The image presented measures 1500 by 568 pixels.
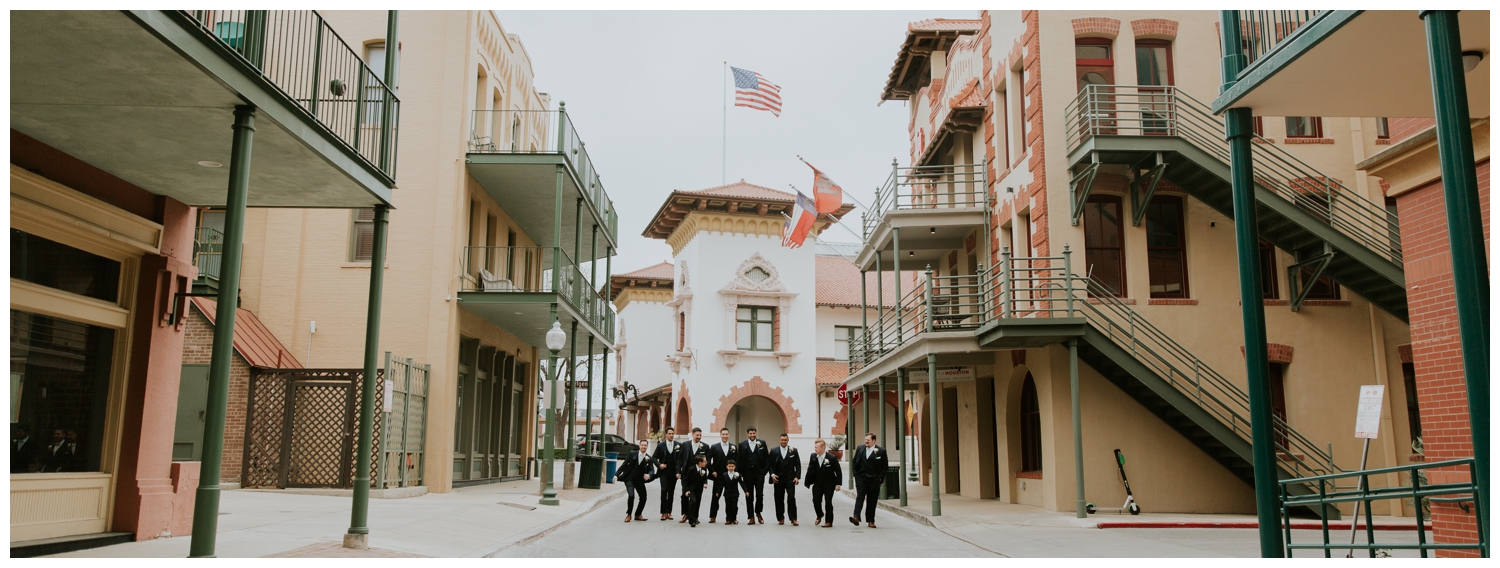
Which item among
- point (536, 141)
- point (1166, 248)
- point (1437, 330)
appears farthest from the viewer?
point (536, 141)

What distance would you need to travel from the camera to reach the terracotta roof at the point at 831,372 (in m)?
43.7

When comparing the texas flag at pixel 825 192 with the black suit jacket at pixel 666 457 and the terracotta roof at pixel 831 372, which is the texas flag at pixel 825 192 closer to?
the black suit jacket at pixel 666 457

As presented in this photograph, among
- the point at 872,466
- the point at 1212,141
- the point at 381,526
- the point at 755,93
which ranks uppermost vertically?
the point at 755,93

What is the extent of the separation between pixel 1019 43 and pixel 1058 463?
7.89 m

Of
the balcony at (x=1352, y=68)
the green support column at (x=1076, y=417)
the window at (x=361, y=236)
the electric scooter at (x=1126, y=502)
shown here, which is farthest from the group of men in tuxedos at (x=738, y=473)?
the balcony at (x=1352, y=68)

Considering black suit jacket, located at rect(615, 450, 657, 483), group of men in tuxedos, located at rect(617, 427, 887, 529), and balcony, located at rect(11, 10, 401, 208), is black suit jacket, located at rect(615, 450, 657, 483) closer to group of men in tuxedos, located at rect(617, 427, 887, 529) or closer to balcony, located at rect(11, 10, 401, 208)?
group of men in tuxedos, located at rect(617, 427, 887, 529)

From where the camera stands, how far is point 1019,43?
20.3m

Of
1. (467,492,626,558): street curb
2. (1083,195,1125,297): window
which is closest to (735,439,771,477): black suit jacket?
(467,492,626,558): street curb

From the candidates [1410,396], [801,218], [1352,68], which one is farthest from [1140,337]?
[801,218]

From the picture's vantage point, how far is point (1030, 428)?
20.9m

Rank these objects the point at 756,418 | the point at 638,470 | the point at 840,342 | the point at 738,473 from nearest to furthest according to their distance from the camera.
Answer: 1. the point at 638,470
2. the point at 738,473
3. the point at 756,418
4. the point at 840,342

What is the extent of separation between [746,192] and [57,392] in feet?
119

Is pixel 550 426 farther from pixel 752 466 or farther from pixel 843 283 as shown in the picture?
pixel 843 283

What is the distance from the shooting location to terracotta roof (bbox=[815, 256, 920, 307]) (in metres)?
46.2
